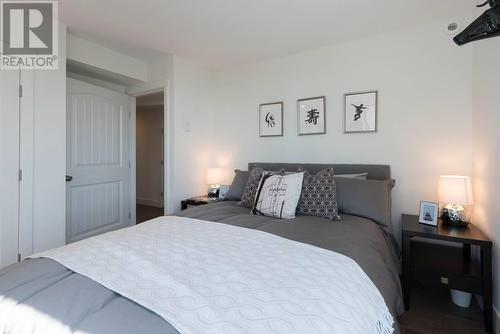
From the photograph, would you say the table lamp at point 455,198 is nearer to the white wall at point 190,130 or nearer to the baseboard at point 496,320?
the baseboard at point 496,320

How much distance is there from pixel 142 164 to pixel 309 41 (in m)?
4.67

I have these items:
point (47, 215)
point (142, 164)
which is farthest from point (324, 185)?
point (142, 164)

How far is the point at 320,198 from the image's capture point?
1.99m

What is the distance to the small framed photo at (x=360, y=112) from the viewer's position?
2.49 m

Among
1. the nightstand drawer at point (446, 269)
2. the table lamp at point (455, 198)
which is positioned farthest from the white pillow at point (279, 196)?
the table lamp at point (455, 198)

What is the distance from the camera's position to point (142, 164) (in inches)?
232

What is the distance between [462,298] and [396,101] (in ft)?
5.53

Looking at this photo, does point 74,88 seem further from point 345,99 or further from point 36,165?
point 345,99

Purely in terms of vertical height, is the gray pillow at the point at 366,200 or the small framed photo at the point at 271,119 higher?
the small framed photo at the point at 271,119

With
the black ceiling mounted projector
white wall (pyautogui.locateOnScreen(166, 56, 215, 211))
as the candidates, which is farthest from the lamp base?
white wall (pyautogui.locateOnScreen(166, 56, 215, 211))

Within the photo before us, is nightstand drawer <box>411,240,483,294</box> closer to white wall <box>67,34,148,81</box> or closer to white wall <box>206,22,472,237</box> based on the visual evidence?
white wall <box>206,22,472,237</box>

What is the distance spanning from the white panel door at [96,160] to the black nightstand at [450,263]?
323 cm

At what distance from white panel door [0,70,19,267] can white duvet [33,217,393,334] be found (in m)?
1.34

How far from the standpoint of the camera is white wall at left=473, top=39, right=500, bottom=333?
1.63m
